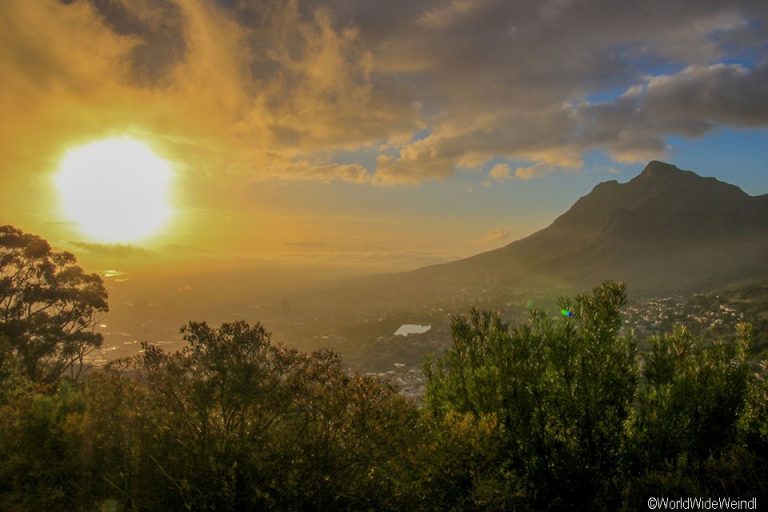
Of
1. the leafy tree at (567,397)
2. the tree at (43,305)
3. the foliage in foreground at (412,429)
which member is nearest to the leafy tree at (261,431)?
the foliage in foreground at (412,429)

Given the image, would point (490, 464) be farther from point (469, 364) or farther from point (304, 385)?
point (304, 385)

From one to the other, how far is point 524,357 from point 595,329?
2.48 meters

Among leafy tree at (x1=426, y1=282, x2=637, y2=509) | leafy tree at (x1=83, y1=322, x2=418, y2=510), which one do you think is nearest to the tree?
leafy tree at (x1=83, y1=322, x2=418, y2=510)

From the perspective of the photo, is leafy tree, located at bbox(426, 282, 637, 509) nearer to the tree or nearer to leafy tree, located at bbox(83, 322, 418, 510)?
leafy tree, located at bbox(83, 322, 418, 510)

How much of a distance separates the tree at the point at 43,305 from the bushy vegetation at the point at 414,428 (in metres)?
14.3

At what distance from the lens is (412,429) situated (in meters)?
13.1

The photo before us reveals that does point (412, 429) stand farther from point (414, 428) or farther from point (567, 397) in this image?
point (567, 397)

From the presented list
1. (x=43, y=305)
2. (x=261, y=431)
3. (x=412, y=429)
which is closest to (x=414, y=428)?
(x=412, y=429)

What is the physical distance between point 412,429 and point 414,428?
182mm

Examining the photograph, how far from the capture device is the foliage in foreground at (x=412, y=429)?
11.8 metres

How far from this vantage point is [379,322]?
587ft

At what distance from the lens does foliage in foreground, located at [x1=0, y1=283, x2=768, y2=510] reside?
38.7 feet

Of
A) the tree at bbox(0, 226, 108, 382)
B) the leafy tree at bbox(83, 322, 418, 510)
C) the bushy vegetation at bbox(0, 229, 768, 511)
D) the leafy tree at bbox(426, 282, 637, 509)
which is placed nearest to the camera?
the leafy tree at bbox(83, 322, 418, 510)

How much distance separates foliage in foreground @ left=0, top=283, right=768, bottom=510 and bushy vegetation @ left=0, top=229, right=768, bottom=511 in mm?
55
